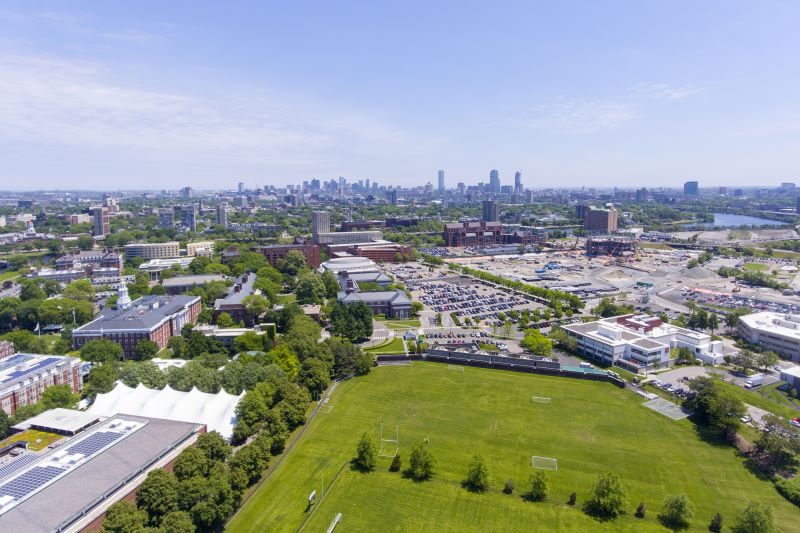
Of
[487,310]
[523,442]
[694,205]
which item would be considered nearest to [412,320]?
[487,310]

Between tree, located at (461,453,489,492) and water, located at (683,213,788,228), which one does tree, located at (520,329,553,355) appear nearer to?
tree, located at (461,453,489,492)

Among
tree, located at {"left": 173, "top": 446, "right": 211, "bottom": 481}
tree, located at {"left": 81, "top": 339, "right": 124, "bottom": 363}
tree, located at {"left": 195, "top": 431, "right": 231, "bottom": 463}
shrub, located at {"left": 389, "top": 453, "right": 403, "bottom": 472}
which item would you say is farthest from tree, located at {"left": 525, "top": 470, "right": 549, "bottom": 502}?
tree, located at {"left": 81, "top": 339, "right": 124, "bottom": 363}

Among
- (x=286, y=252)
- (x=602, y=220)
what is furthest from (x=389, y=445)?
(x=602, y=220)

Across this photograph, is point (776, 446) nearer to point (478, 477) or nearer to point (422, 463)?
point (478, 477)

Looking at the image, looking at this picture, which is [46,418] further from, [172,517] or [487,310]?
[487,310]

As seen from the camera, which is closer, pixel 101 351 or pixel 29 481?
pixel 29 481

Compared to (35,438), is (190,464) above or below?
above
